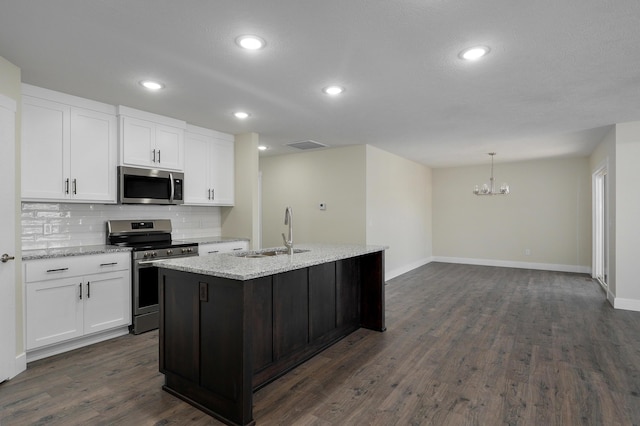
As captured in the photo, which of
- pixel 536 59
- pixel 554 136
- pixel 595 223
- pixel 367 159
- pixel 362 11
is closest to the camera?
pixel 362 11

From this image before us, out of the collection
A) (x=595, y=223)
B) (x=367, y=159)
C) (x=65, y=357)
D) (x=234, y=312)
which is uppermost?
(x=367, y=159)

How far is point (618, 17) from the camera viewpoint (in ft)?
6.63

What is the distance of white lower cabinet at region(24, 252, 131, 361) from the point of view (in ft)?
9.57

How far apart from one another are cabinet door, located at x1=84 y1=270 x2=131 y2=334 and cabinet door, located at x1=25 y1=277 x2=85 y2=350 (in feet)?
0.23

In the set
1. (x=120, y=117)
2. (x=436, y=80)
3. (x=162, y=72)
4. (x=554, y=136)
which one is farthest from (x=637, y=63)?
(x=120, y=117)

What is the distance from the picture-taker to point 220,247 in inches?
176

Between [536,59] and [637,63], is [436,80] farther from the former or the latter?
[637,63]

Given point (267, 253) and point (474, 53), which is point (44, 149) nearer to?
point (267, 253)

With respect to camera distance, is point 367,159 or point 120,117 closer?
point 120,117

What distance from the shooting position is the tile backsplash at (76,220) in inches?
135

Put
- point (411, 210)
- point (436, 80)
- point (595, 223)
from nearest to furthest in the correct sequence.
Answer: point (436, 80), point (595, 223), point (411, 210)

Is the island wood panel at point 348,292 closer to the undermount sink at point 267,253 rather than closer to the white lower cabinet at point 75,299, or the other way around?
the undermount sink at point 267,253

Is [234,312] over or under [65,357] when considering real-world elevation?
over

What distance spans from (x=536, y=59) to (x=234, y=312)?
281cm
